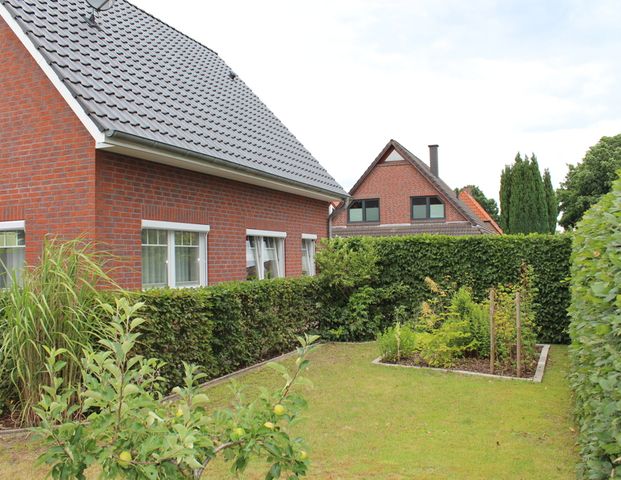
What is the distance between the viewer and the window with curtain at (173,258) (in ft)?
28.4

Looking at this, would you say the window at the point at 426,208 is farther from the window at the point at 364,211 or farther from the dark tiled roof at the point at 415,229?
the window at the point at 364,211

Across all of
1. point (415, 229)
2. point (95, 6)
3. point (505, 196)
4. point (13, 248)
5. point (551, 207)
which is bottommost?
point (13, 248)

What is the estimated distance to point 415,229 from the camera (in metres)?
31.6

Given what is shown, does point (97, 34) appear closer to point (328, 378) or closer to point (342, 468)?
point (328, 378)

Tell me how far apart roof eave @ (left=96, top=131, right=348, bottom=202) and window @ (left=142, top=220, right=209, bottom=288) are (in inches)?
40.1

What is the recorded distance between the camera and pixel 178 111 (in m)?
10.1

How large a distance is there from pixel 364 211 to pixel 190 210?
24.9 metres

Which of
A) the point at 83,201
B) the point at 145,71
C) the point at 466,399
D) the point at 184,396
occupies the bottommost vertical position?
the point at 466,399

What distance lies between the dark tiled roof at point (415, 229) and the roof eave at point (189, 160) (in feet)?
56.0

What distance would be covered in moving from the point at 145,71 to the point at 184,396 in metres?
9.20

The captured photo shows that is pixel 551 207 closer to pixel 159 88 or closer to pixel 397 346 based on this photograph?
pixel 397 346

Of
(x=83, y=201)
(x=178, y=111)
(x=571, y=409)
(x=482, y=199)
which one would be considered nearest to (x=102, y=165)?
(x=83, y=201)

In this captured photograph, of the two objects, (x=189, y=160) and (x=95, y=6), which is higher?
(x=95, y=6)

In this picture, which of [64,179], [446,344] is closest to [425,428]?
[446,344]
